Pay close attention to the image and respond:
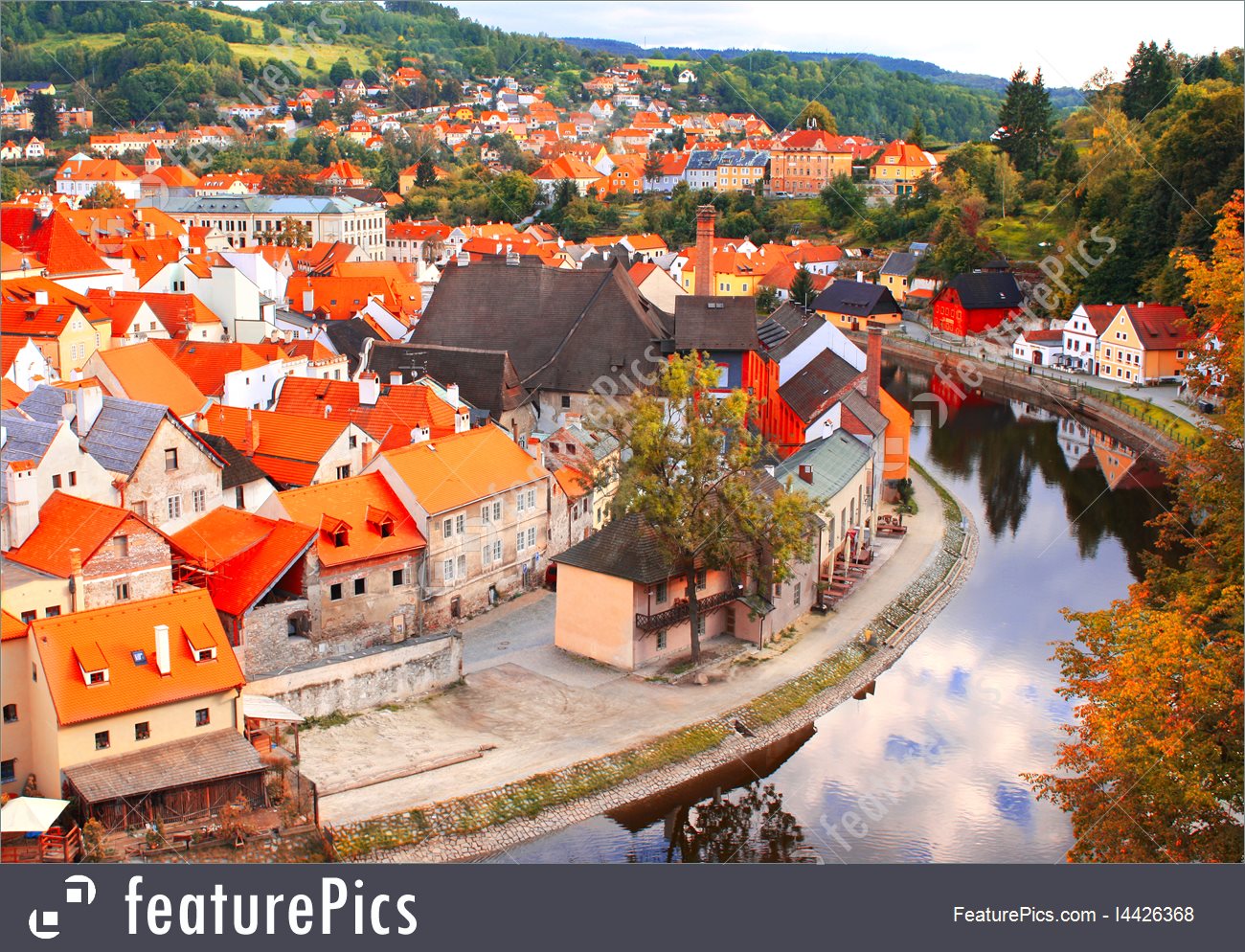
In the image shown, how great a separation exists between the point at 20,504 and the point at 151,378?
9438 millimetres

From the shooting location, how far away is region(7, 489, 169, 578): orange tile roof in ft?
62.4

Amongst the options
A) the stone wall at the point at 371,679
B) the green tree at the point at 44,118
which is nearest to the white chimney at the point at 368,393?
the stone wall at the point at 371,679

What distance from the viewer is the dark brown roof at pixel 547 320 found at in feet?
117

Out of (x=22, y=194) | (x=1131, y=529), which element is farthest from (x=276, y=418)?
(x=22, y=194)

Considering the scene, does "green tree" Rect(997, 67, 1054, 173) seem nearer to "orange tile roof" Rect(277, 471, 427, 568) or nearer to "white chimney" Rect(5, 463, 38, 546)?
"orange tile roof" Rect(277, 471, 427, 568)

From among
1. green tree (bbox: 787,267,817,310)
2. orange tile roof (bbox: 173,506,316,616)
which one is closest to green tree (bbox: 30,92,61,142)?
green tree (bbox: 787,267,817,310)

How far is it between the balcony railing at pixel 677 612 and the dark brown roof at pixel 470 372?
35.3 ft

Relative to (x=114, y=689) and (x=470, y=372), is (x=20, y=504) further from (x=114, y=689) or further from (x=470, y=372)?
(x=470, y=372)

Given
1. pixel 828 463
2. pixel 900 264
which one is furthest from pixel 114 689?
pixel 900 264

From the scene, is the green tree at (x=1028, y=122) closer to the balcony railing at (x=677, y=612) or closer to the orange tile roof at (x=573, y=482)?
the orange tile roof at (x=573, y=482)

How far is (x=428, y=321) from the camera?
38.6m

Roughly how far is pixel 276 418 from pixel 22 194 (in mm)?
54627

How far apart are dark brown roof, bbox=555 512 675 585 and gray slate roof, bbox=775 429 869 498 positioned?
4.66 m

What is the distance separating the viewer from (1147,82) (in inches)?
2886
